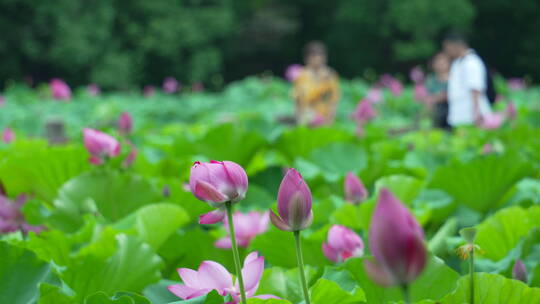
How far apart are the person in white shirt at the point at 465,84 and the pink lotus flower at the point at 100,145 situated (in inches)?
111

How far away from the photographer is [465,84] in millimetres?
3836

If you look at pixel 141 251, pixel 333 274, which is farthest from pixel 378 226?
pixel 141 251

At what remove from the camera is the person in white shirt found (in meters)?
3.75

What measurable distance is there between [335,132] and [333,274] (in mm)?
1155

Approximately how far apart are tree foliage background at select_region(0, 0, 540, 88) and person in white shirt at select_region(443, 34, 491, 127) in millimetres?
8467

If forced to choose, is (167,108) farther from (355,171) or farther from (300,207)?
(300,207)

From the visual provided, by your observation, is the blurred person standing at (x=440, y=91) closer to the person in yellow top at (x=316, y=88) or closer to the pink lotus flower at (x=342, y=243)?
the person in yellow top at (x=316, y=88)

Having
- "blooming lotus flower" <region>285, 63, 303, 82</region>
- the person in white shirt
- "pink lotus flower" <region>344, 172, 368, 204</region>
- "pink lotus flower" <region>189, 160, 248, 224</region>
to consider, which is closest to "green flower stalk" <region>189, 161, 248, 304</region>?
"pink lotus flower" <region>189, 160, 248, 224</region>

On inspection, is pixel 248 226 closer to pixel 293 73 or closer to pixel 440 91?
pixel 440 91

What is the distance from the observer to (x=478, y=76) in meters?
3.77

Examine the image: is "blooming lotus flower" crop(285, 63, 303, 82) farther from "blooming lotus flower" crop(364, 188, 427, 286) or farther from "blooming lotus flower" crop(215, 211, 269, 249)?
"blooming lotus flower" crop(364, 188, 427, 286)

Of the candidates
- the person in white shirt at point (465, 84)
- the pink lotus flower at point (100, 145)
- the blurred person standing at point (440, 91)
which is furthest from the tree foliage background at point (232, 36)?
the pink lotus flower at point (100, 145)

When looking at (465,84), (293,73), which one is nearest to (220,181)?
(465,84)

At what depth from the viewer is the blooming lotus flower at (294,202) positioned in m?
0.58
